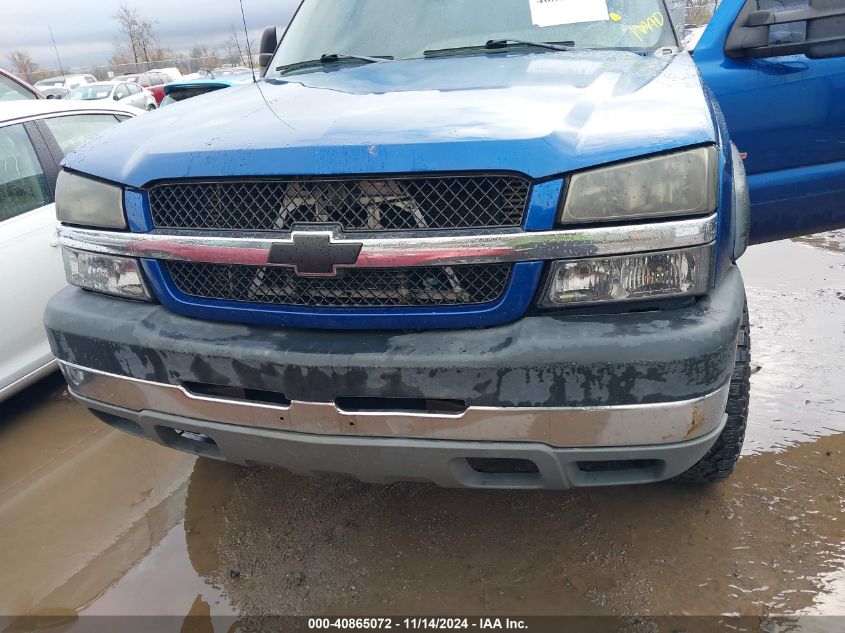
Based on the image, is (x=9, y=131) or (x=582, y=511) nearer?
(x=582, y=511)

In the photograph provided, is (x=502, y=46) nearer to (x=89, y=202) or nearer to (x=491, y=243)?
(x=491, y=243)

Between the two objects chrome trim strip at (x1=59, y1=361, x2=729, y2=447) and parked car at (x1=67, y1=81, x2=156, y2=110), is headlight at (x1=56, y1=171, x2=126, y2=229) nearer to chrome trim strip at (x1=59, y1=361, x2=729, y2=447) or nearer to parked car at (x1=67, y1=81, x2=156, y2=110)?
chrome trim strip at (x1=59, y1=361, x2=729, y2=447)

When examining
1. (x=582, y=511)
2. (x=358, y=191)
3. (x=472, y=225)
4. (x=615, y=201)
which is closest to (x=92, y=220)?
(x=358, y=191)

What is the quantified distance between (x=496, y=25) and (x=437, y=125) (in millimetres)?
1297

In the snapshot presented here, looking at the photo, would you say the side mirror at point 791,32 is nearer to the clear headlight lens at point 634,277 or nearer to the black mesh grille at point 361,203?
the clear headlight lens at point 634,277

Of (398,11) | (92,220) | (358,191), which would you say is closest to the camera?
(358,191)

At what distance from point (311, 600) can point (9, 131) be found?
2.98 metres

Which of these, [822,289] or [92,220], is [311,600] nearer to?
[92,220]

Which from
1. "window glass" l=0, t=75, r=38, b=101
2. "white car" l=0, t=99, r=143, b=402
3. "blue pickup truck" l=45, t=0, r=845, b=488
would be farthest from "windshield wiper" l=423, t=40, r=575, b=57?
"window glass" l=0, t=75, r=38, b=101

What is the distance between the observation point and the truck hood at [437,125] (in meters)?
1.63

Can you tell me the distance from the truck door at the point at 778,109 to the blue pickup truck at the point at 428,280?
1062mm

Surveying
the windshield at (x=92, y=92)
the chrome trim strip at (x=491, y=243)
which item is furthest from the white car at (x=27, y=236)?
the windshield at (x=92, y=92)

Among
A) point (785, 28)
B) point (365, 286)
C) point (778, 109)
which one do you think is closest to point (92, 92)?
point (785, 28)

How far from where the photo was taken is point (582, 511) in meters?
2.43
